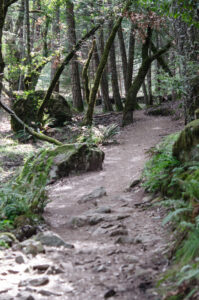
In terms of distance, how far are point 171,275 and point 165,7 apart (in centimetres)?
514

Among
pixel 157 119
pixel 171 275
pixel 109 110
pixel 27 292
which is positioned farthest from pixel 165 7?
pixel 109 110

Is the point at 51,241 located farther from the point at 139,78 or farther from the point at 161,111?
the point at 161,111

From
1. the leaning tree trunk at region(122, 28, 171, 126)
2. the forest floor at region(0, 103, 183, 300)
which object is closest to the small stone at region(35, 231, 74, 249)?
the forest floor at region(0, 103, 183, 300)

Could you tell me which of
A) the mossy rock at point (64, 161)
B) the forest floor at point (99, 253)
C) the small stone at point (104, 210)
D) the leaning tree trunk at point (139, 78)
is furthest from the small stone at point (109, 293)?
the leaning tree trunk at point (139, 78)

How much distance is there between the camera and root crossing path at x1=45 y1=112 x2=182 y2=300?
3.07m

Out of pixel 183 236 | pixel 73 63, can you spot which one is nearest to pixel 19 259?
pixel 183 236

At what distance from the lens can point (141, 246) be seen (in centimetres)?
398

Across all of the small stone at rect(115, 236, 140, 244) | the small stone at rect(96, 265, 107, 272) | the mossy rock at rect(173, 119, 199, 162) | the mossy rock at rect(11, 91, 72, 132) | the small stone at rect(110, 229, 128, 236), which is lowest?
the small stone at rect(110, 229, 128, 236)

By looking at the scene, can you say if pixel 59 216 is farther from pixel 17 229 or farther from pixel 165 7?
pixel 165 7

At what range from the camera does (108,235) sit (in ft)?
15.3

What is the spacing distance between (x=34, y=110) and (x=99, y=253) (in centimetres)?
1422

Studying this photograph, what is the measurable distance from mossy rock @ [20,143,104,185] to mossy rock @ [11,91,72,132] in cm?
707

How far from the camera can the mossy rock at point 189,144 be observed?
5215 mm

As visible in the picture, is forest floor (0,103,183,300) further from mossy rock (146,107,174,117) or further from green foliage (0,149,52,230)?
mossy rock (146,107,174,117)
